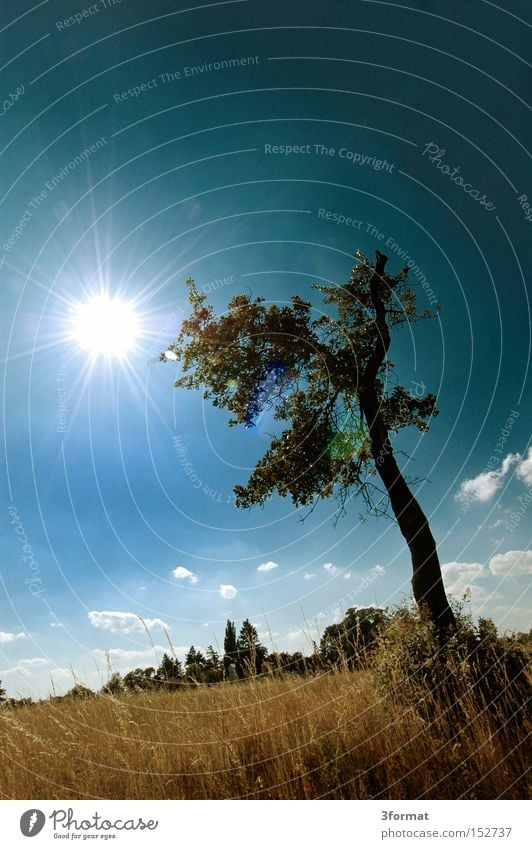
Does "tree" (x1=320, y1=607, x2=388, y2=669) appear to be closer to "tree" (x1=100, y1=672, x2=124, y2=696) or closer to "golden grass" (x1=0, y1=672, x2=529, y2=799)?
"golden grass" (x1=0, y1=672, x2=529, y2=799)

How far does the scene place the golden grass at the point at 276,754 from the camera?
5.12 meters

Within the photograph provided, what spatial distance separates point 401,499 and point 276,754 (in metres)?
6.59

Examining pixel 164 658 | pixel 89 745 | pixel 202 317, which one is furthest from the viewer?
pixel 202 317

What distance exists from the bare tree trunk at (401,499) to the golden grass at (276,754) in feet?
8.97

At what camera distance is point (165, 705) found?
29.4 ft

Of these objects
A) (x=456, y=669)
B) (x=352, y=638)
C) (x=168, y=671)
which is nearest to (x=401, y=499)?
(x=352, y=638)

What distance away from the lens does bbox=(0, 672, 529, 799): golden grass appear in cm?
512

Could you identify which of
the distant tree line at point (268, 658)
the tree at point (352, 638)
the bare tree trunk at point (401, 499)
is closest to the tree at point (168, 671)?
the distant tree line at point (268, 658)

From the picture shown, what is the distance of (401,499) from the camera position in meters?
11.1

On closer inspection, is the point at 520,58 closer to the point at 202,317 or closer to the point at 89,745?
the point at 202,317

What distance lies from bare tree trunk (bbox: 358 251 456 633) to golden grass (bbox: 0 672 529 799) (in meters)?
2.73

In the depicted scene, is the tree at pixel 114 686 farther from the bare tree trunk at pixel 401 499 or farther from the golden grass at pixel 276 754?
the bare tree trunk at pixel 401 499
